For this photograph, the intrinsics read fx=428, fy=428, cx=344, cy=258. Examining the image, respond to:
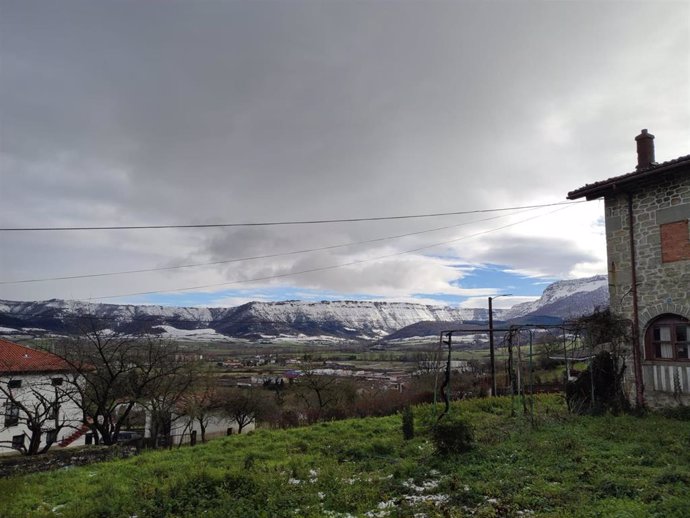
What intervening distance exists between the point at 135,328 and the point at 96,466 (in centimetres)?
1906

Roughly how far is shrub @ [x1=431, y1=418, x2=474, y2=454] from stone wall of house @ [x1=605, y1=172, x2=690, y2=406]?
7653 mm

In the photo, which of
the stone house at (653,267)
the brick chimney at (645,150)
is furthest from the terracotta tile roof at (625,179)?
the brick chimney at (645,150)

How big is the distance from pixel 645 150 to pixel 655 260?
4072 millimetres

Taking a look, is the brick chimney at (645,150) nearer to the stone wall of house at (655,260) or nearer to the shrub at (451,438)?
the stone wall of house at (655,260)

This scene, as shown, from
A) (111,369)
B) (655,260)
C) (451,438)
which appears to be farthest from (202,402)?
(655,260)

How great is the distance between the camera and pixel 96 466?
13.4 meters

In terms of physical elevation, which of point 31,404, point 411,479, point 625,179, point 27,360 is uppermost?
point 625,179

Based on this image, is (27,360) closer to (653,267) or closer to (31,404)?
(31,404)

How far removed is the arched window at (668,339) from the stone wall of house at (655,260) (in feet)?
0.75

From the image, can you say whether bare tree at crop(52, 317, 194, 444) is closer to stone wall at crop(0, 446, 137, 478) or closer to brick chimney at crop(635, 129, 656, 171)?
stone wall at crop(0, 446, 137, 478)

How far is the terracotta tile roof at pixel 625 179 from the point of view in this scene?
13112mm

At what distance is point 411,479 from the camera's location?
9109 millimetres

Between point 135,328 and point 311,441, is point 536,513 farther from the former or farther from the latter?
point 135,328

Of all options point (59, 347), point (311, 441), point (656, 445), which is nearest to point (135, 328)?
point (59, 347)
